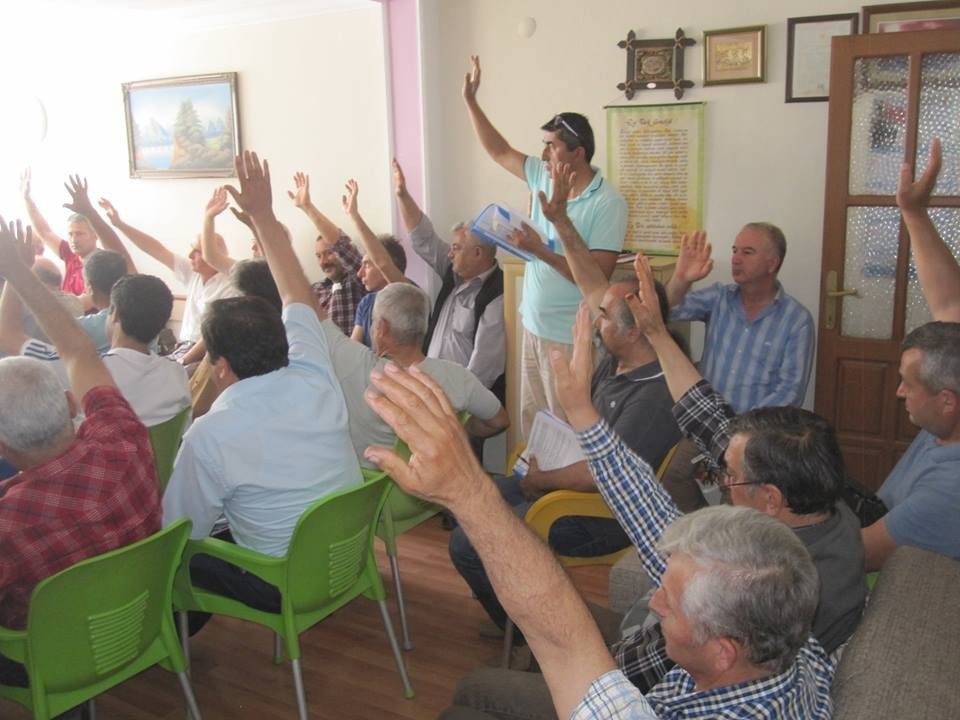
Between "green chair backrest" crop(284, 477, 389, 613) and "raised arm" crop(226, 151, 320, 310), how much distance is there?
2.42ft

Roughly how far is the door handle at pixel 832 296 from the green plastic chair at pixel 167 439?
2779 millimetres

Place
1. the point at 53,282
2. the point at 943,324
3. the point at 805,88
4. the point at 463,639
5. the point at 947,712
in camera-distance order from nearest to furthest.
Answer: the point at 947,712, the point at 943,324, the point at 463,639, the point at 805,88, the point at 53,282

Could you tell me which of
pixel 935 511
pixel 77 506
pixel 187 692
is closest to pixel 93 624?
pixel 77 506

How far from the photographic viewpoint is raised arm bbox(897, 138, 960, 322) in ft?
8.70

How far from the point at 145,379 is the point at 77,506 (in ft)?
3.31

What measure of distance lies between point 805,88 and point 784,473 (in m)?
2.67

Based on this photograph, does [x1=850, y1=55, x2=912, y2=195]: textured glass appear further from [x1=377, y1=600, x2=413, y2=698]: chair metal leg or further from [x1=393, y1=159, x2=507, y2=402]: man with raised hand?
[x1=377, y1=600, x2=413, y2=698]: chair metal leg

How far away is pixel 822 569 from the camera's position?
5.57 ft

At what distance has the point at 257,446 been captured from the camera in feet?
7.47

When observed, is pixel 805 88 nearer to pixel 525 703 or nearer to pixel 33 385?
pixel 525 703

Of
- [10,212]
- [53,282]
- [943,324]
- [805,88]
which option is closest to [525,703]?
[943,324]

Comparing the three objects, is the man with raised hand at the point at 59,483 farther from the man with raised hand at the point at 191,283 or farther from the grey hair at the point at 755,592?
the man with raised hand at the point at 191,283

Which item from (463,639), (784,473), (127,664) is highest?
(784,473)

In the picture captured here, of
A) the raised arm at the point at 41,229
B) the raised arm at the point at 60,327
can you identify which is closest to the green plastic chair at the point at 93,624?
the raised arm at the point at 60,327
